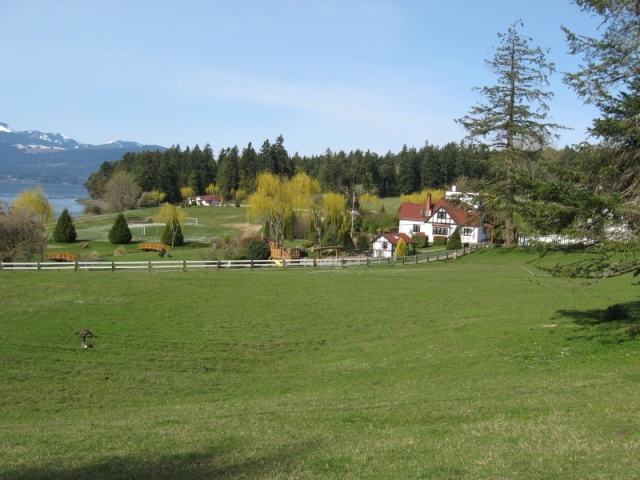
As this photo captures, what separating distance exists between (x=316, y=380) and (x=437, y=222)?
218 ft

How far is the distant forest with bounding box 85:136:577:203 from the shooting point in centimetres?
14038

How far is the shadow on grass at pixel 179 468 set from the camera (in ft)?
28.7

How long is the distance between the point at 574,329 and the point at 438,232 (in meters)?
62.9

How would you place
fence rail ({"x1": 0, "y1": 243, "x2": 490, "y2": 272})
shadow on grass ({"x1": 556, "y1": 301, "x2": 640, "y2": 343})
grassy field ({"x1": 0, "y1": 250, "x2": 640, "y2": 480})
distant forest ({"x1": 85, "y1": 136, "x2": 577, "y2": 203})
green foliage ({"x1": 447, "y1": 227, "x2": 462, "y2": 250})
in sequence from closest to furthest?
1. grassy field ({"x1": 0, "y1": 250, "x2": 640, "y2": 480})
2. shadow on grass ({"x1": 556, "y1": 301, "x2": 640, "y2": 343})
3. fence rail ({"x1": 0, "y1": 243, "x2": 490, "y2": 272})
4. green foliage ({"x1": 447, "y1": 227, "x2": 462, "y2": 250})
5. distant forest ({"x1": 85, "y1": 136, "x2": 577, "y2": 203})

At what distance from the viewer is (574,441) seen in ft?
30.4

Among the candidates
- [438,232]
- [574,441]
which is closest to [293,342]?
[574,441]

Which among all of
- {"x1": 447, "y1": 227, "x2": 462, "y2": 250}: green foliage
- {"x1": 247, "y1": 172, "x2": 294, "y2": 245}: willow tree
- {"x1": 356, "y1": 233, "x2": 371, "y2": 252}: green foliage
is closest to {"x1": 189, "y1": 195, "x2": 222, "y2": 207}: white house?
{"x1": 356, "y1": 233, "x2": 371, "y2": 252}: green foliage

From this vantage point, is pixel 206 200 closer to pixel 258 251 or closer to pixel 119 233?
pixel 119 233

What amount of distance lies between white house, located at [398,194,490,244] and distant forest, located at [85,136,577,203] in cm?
4644

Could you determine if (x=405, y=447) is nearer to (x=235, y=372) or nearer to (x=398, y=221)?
(x=235, y=372)

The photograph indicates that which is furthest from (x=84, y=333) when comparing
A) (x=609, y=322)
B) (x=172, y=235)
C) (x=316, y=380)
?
(x=172, y=235)

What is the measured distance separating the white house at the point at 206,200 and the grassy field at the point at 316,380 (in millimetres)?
104879

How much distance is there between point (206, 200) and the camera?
142 metres

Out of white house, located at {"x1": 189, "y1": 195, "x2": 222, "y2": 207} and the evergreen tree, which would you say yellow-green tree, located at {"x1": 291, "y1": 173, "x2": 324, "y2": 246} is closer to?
the evergreen tree
